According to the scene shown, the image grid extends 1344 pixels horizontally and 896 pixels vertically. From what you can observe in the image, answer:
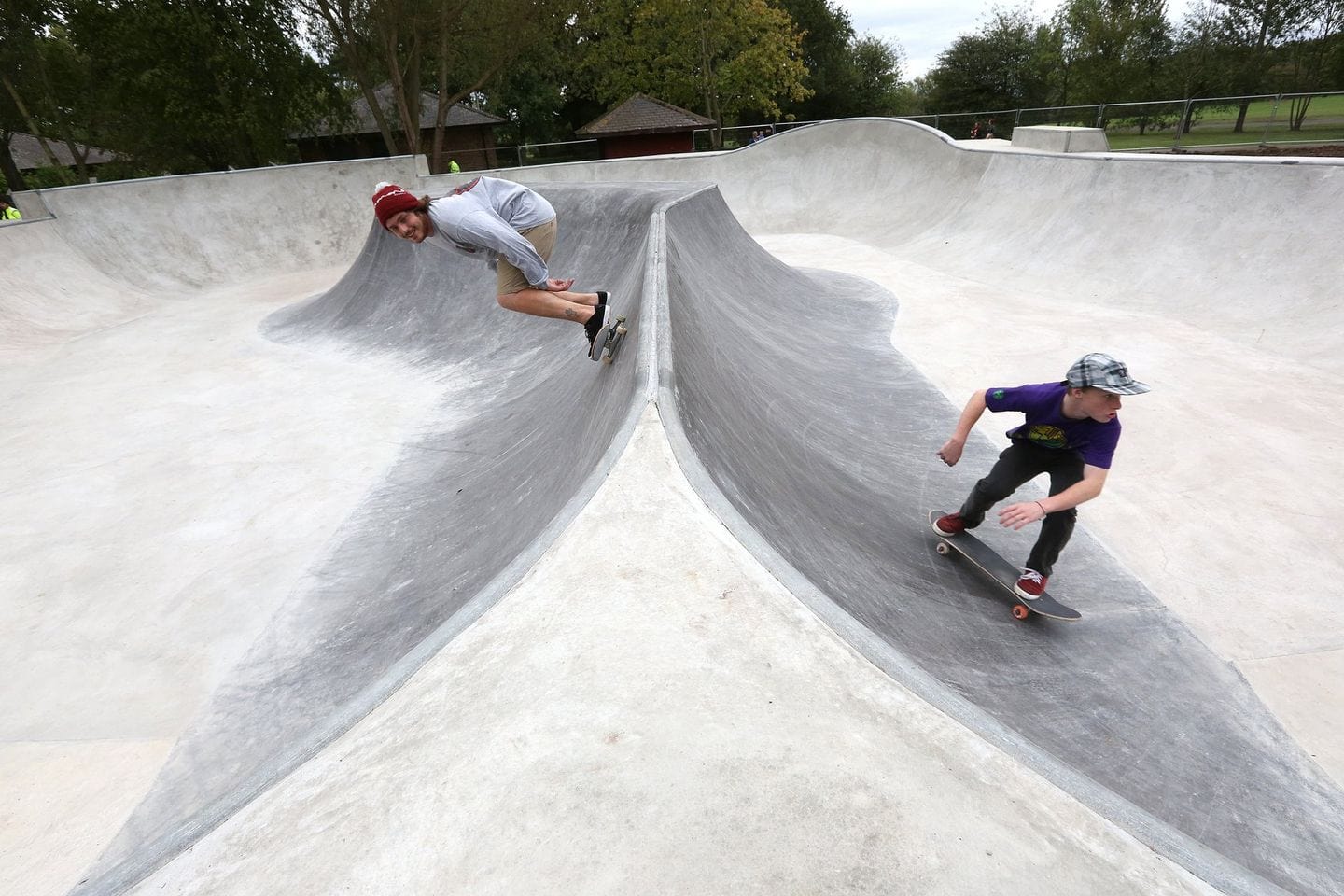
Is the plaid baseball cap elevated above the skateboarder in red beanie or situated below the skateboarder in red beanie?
below

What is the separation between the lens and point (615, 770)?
173 centimetres

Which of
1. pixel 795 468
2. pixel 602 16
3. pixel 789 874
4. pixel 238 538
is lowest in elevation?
pixel 238 538

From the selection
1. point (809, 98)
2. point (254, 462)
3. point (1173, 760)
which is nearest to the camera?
point (1173, 760)

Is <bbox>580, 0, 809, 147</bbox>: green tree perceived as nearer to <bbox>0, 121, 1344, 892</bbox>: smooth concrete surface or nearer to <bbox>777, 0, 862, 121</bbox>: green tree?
<bbox>777, 0, 862, 121</bbox>: green tree

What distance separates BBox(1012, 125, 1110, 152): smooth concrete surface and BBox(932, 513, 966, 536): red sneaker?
14.2 meters

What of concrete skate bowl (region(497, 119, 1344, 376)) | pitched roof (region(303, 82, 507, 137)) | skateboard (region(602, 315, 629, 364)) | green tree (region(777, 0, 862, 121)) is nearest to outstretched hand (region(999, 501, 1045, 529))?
skateboard (region(602, 315, 629, 364))

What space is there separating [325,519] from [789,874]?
4265 mm

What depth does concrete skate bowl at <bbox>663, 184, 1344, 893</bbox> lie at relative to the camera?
7.53 ft

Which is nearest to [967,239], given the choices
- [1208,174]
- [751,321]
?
[1208,174]

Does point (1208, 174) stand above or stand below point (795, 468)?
above

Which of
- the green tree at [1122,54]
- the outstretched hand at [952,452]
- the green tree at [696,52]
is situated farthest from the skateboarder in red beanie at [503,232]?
the green tree at [1122,54]

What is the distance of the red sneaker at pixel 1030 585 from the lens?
10.8ft

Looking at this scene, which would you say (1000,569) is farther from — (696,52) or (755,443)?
(696,52)

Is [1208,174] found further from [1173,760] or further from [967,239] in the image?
[1173,760]
